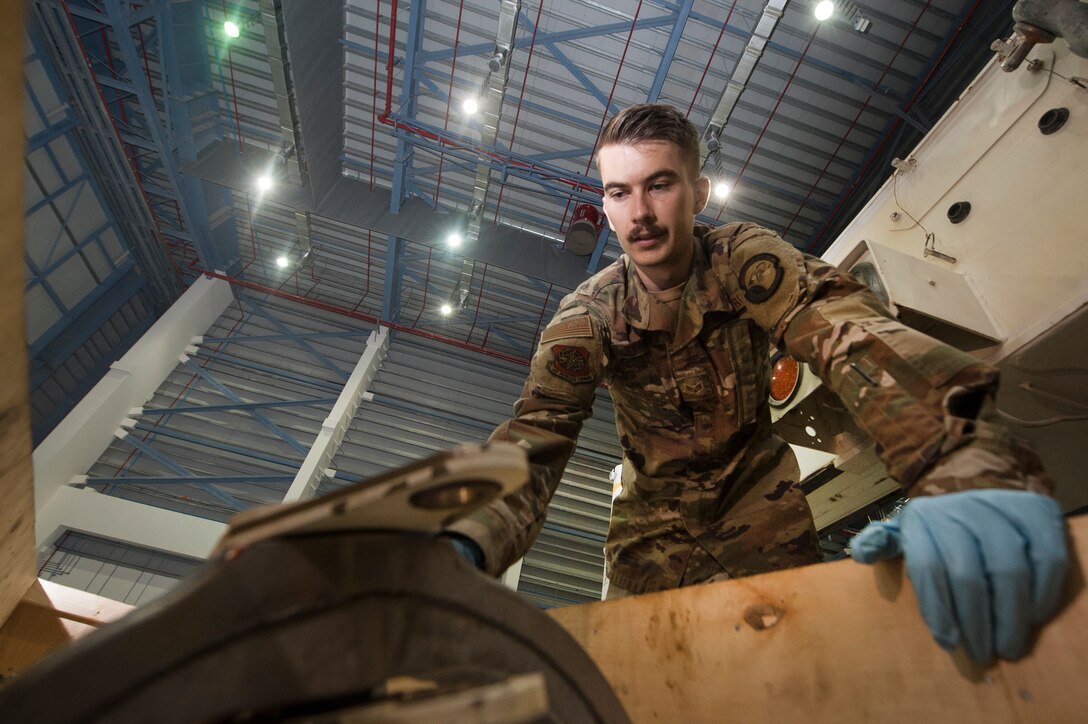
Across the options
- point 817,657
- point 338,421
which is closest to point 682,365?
point 817,657

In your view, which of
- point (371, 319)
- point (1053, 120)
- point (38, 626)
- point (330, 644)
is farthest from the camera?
point (371, 319)

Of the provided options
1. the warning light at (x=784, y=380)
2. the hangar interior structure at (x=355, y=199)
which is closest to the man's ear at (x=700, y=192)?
the warning light at (x=784, y=380)

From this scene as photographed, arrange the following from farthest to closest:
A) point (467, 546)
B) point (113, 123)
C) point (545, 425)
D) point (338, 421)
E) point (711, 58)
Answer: point (338, 421) → point (113, 123) → point (711, 58) → point (545, 425) → point (467, 546)

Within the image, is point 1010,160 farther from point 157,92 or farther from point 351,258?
point 157,92

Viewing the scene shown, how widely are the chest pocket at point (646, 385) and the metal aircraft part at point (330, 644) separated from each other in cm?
144

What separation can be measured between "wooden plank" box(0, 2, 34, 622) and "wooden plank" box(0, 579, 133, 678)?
0.55 m

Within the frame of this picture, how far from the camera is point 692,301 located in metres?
1.99

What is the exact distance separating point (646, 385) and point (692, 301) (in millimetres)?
378

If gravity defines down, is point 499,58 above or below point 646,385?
above

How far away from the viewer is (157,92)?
30.1ft

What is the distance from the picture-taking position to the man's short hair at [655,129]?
2131 millimetres

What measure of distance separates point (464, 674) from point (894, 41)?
8910mm

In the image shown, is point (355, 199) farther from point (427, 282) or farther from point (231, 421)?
point (231, 421)

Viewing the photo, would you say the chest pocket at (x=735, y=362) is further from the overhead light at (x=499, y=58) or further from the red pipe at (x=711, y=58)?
the red pipe at (x=711, y=58)
